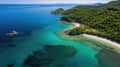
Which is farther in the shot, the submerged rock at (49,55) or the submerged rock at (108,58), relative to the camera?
the submerged rock at (108,58)

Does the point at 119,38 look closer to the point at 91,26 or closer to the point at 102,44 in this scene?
the point at 102,44

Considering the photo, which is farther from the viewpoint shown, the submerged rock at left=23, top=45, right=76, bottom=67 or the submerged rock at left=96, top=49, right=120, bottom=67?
the submerged rock at left=96, top=49, right=120, bottom=67

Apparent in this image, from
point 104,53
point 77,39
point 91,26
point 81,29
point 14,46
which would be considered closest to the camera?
point 104,53

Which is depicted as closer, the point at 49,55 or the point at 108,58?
the point at 108,58

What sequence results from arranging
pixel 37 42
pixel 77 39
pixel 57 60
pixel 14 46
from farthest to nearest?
1. pixel 77 39
2. pixel 37 42
3. pixel 14 46
4. pixel 57 60

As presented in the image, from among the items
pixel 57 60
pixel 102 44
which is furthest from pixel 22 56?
pixel 102 44

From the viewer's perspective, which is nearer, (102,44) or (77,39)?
(102,44)

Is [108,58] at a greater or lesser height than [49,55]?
lesser
